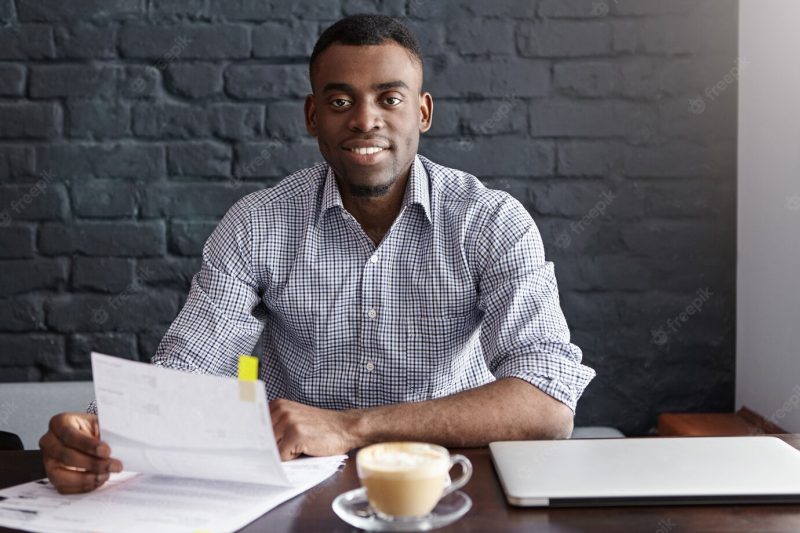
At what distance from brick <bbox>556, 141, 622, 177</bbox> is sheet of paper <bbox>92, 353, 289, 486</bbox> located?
137 centimetres

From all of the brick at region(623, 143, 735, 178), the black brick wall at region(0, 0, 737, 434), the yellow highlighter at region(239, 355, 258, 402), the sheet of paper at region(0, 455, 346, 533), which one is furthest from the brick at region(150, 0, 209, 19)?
the yellow highlighter at region(239, 355, 258, 402)

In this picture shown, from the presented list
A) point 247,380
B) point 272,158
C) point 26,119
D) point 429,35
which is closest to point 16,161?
point 26,119

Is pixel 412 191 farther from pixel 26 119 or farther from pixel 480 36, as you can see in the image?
pixel 26 119

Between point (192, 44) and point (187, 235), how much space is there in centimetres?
46

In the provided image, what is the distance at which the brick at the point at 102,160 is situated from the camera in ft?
6.87

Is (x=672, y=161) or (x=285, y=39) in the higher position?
(x=285, y=39)

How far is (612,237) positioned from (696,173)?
254 millimetres

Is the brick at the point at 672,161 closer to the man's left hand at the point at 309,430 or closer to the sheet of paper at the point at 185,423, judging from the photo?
the man's left hand at the point at 309,430

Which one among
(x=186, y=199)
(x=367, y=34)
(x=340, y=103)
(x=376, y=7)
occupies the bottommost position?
(x=186, y=199)

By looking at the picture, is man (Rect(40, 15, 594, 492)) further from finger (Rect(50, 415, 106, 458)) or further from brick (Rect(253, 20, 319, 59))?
brick (Rect(253, 20, 319, 59))

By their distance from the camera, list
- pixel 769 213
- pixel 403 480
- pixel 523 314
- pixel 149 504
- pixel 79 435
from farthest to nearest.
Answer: pixel 769 213
pixel 523 314
pixel 79 435
pixel 149 504
pixel 403 480

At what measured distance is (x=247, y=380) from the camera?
853 mm

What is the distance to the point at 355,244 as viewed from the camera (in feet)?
5.35

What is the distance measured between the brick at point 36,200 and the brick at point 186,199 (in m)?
0.20
